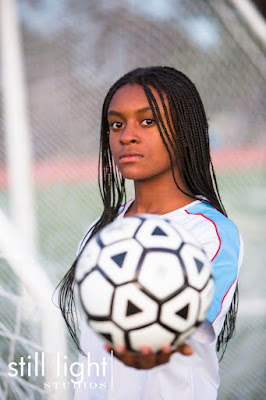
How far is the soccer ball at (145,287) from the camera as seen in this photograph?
635 mm

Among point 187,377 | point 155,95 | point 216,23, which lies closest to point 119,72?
point 216,23

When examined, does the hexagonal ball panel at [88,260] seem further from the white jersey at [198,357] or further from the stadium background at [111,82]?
the stadium background at [111,82]

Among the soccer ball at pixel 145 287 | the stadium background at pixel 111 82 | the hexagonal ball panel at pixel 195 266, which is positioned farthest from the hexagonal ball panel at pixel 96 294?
the stadium background at pixel 111 82

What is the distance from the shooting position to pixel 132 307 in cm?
64

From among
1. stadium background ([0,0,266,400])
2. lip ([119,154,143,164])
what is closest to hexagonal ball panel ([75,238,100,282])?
lip ([119,154,143,164])

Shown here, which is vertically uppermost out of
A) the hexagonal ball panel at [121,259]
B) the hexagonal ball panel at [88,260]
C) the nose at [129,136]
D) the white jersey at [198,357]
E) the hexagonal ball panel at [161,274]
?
the nose at [129,136]

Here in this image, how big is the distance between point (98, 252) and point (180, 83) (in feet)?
1.38

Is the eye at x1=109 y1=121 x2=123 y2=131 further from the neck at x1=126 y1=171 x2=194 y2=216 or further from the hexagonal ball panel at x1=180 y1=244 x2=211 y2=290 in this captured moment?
the hexagonal ball panel at x1=180 y1=244 x2=211 y2=290

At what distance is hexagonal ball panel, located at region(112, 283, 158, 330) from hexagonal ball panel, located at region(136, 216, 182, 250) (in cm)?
7

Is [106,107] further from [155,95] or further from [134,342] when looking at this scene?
[134,342]

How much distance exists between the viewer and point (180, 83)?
911 millimetres

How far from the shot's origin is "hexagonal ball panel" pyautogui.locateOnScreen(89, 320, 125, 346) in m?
0.64

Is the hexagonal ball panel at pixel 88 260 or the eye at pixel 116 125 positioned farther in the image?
the eye at pixel 116 125

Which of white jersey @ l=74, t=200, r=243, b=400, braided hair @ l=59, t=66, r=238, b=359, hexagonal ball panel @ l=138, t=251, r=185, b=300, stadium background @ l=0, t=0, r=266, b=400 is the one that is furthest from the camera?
stadium background @ l=0, t=0, r=266, b=400
